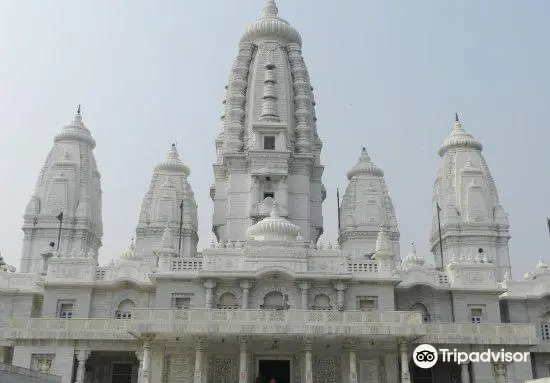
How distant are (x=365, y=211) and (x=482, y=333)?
2709cm

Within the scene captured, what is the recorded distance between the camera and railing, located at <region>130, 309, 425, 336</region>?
107 feet

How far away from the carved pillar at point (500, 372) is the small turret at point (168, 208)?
32.6 m

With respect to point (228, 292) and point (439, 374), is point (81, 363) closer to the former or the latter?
point (228, 292)

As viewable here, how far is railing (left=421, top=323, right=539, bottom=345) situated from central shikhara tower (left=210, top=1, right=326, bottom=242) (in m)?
14.6

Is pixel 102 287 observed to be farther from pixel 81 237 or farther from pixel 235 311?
pixel 81 237

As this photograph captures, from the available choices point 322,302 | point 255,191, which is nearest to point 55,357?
point 322,302

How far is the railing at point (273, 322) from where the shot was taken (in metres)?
32.5

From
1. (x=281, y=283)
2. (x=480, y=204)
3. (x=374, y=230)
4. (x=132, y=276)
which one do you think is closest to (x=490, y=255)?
(x=480, y=204)

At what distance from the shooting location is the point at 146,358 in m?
32.8

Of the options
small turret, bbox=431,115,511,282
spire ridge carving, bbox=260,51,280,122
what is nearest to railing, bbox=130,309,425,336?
spire ridge carving, bbox=260,51,280,122

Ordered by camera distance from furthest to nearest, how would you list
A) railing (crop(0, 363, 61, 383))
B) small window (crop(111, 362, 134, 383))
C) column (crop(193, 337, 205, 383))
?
small window (crop(111, 362, 134, 383)) < column (crop(193, 337, 205, 383)) < railing (crop(0, 363, 61, 383))

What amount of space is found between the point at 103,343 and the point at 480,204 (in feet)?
127

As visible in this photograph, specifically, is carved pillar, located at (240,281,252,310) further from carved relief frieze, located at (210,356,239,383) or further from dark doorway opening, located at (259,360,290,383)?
dark doorway opening, located at (259,360,290,383)

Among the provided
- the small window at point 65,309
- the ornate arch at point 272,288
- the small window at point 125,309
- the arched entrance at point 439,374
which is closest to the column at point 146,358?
the ornate arch at point 272,288
